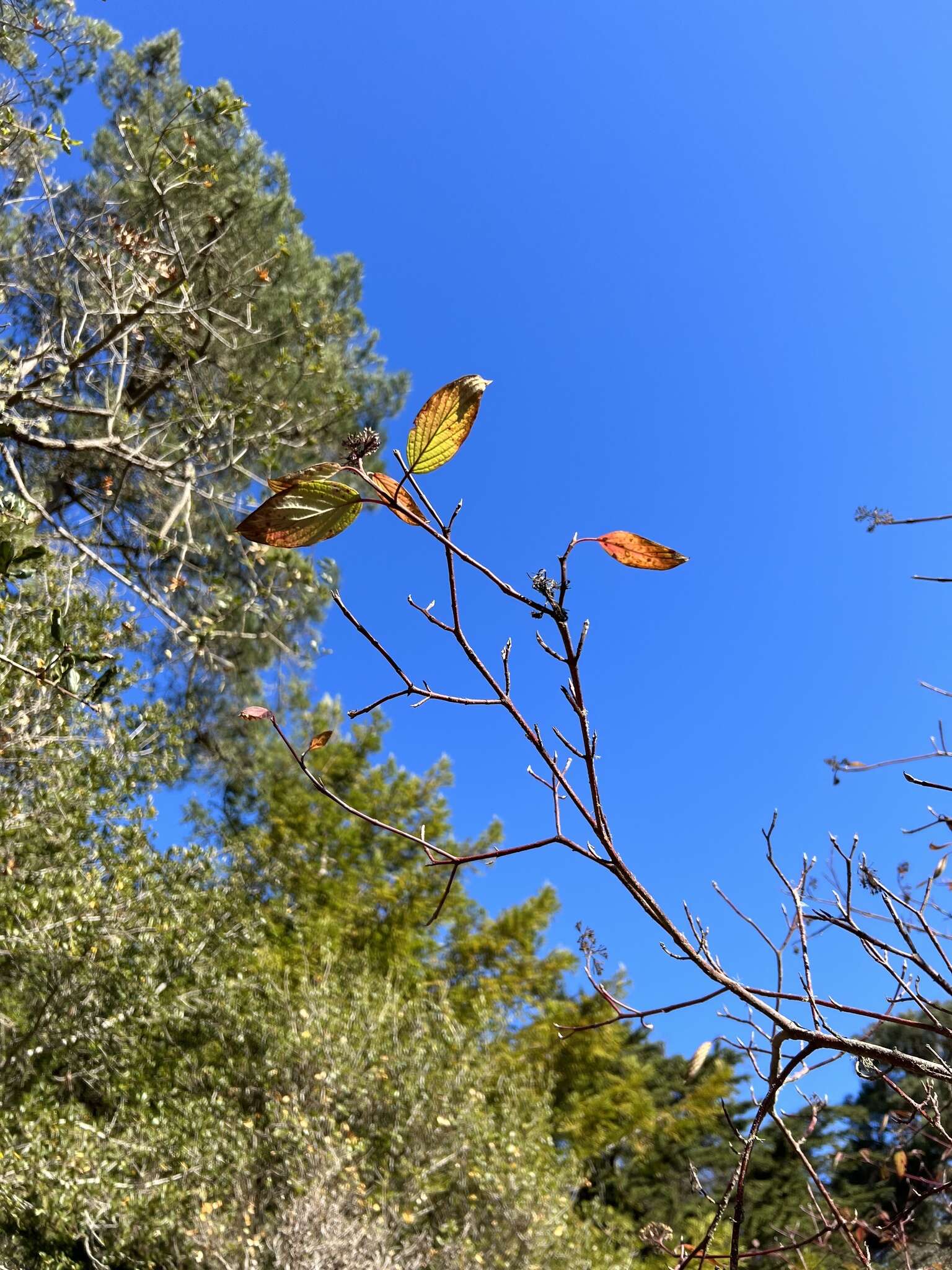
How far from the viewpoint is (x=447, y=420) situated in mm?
565

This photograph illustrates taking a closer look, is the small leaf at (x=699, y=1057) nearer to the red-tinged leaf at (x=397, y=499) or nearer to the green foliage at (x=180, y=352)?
the red-tinged leaf at (x=397, y=499)

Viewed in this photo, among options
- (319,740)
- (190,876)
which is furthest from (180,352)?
(319,740)

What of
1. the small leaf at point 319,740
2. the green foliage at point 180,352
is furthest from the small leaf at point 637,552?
the green foliage at point 180,352

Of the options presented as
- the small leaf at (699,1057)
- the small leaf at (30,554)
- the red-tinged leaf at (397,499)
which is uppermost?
the small leaf at (30,554)

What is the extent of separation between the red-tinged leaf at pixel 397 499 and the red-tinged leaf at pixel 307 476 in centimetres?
3

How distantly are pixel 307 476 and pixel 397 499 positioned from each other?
68 millimetres

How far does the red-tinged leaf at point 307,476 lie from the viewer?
0.56 m

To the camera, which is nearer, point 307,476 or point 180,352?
point 307,476

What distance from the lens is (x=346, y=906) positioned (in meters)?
10.1

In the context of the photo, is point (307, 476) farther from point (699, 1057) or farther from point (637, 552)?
point (699, 1057)

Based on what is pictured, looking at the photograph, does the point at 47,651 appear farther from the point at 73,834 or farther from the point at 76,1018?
the point at 76,1018

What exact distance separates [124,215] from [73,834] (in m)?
6.22

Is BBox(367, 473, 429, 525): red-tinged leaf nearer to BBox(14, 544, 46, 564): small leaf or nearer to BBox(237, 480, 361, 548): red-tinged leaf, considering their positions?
BBox(237, 480, 361, 548): red-tinged leaf

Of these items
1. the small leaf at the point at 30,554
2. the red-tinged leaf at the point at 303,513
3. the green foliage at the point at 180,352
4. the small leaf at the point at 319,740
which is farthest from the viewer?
the green foliage at the point at 180,352
